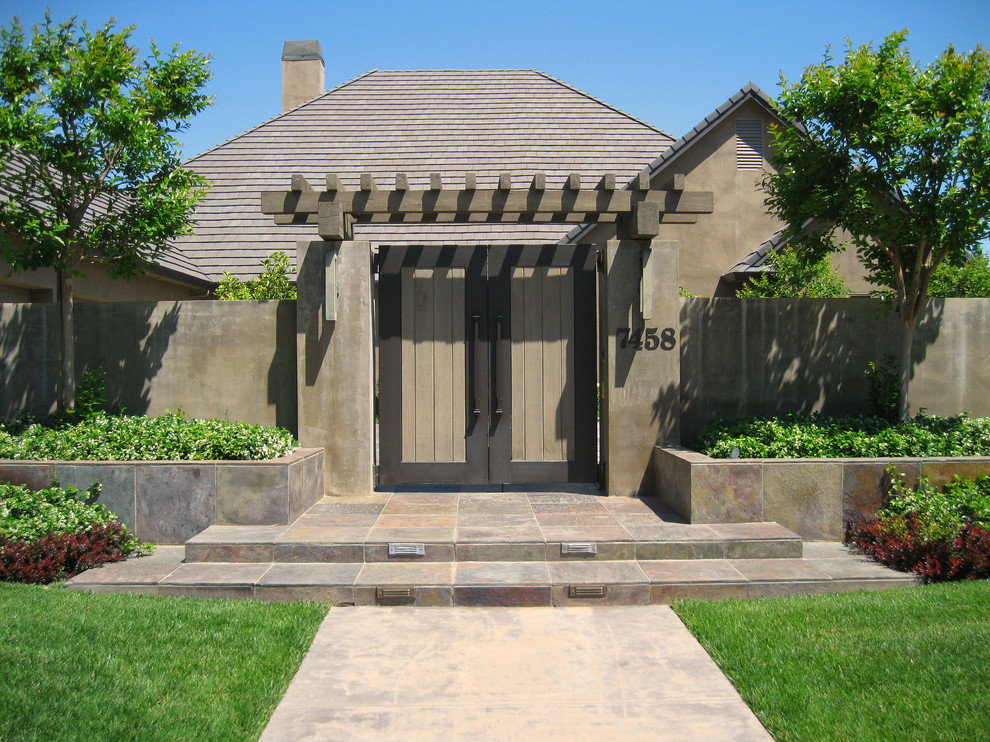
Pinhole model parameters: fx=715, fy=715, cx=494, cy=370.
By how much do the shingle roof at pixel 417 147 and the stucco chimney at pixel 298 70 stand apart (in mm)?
2115

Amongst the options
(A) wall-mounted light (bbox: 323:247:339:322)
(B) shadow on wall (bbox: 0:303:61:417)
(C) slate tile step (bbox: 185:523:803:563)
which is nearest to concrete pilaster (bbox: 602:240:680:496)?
(C) slate tile step (bbox: 185:523:803:563)

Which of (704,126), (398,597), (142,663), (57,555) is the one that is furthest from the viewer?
(704,126)

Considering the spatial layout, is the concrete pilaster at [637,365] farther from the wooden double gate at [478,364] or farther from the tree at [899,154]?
the tree at [899,154]

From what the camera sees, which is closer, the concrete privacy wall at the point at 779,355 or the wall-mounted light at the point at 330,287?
the wall-mounted light at the point at 330,287

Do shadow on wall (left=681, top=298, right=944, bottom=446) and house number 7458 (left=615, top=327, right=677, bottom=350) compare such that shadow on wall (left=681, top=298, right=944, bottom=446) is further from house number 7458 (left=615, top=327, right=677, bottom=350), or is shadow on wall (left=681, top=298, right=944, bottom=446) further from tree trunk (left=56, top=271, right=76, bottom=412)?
tree trunk (left=56, top=271, right=76, bottom=412)

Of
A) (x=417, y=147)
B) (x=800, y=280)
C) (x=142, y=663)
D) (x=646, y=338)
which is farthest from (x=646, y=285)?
(x=417, y=147)

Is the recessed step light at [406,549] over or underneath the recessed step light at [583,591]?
over

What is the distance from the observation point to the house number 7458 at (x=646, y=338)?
7.34 meters

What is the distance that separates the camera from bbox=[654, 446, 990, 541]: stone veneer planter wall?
6258 millimetres

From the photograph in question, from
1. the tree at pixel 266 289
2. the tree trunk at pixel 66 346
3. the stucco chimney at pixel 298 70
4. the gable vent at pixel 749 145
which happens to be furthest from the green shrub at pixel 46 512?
the stucco chimney at pixel 298 70

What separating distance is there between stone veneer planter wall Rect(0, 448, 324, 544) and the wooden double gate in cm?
160

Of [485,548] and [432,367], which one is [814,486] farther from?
[432,367]

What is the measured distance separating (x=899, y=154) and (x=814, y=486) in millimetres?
3154

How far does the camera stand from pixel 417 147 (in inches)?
663
